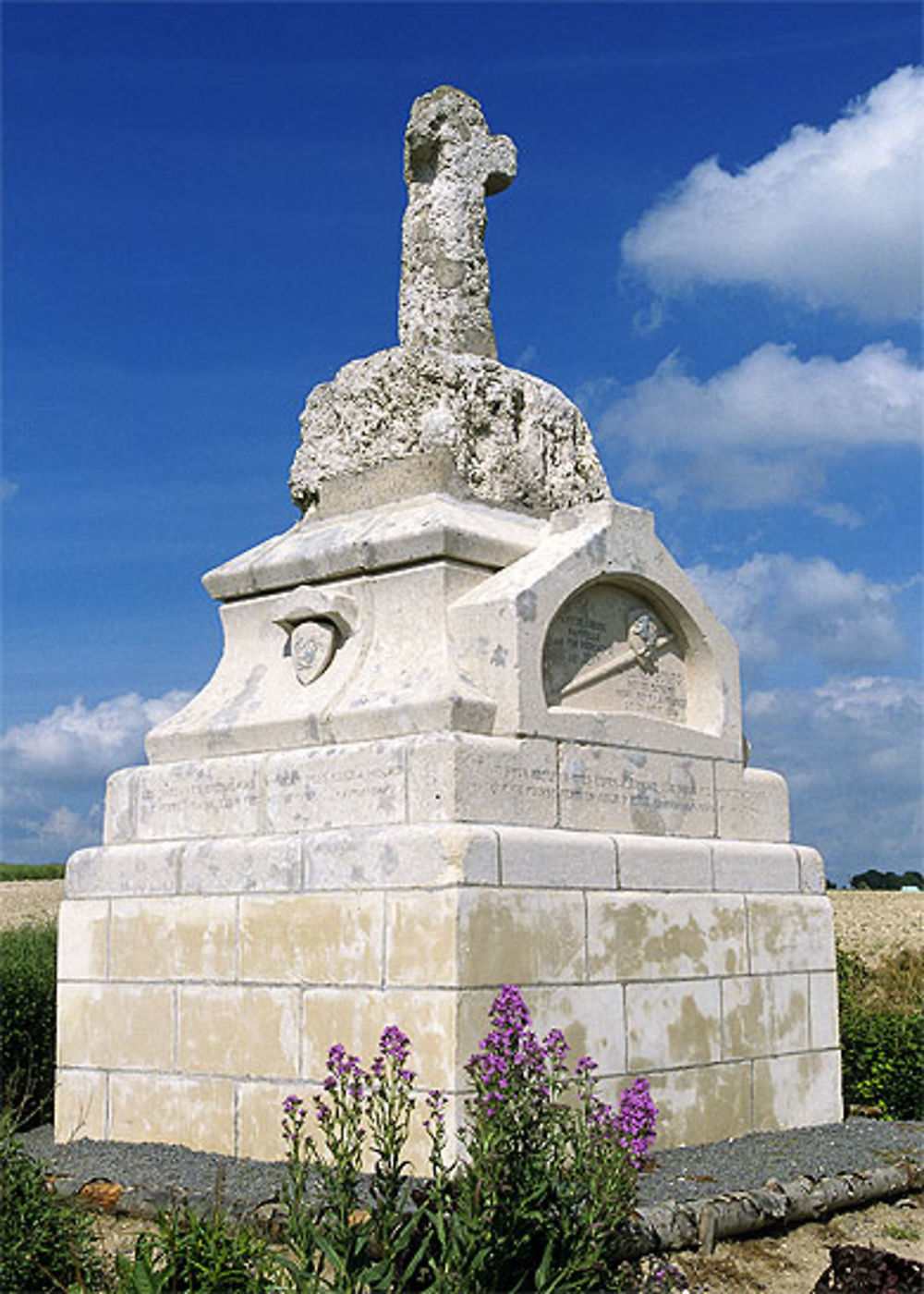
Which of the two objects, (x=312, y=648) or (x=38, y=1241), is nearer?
(x=38, y=1241)

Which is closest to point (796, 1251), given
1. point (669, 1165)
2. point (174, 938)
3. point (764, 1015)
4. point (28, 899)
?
point (669, 1165)

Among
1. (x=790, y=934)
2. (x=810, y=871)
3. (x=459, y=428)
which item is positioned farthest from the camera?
(x=810, y=871)

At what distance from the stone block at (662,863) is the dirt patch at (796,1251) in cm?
176

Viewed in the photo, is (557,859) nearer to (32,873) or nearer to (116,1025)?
(116,1025)

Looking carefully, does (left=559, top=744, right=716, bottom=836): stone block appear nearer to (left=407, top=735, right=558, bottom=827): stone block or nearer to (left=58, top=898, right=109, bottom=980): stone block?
(left=407, top=735, right=558, bottom=827): stone block

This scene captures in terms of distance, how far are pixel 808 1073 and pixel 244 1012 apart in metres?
3.22

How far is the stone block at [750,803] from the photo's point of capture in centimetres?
834

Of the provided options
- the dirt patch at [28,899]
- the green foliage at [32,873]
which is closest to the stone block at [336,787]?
the dirt patch at [28,899]

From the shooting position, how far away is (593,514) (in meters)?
8.05

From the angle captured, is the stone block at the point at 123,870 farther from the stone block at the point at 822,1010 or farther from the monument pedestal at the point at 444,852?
the stone block at the point at 822,1010

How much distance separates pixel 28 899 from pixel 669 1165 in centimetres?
2125

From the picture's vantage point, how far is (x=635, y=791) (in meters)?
7.73

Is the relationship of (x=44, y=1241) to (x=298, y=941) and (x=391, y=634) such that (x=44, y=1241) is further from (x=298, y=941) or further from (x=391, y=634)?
(x=391, y=634)

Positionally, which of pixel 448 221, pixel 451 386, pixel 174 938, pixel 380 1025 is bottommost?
pixel 380 1025
